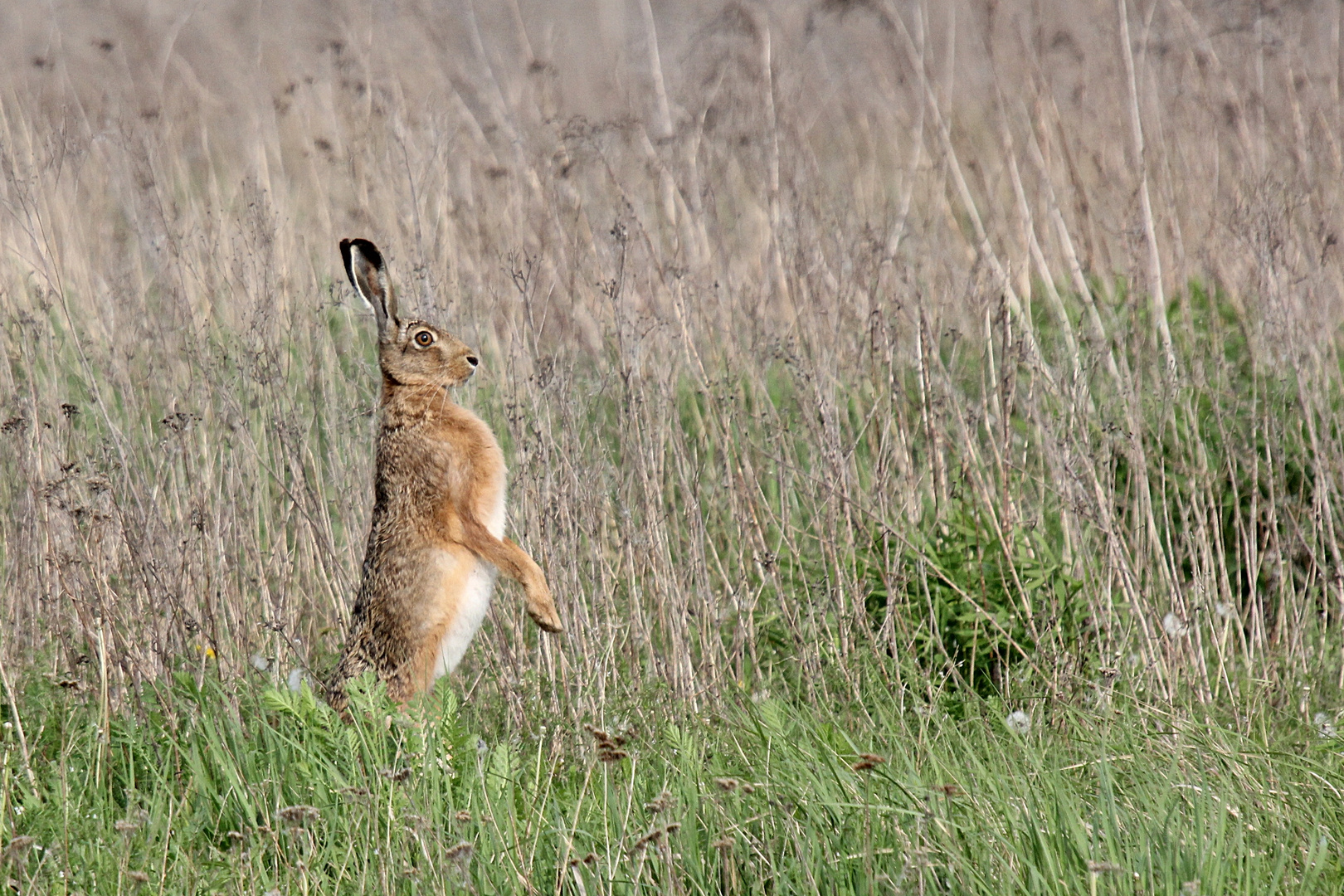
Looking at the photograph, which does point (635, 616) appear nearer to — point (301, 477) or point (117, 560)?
point (301, 477)

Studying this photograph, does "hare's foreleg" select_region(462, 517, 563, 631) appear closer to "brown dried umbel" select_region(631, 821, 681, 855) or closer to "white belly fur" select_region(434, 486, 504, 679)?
"white belly fur" select_region(434, 486, 504, 679)

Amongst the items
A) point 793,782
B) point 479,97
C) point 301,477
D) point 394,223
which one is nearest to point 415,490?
point 301,477

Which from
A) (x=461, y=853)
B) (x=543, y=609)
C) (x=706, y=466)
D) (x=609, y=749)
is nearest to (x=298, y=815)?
(x=461, y=853)

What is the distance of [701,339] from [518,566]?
184 cm

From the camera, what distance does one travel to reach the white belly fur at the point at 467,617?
12.1ft

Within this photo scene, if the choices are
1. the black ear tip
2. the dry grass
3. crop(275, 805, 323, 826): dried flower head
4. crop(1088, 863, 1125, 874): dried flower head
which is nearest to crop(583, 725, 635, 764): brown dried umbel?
crop(275, 805, 323, 826): dried flower head

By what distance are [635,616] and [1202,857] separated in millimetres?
2046

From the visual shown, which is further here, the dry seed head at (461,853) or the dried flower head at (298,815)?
the dried flower head at (298,815)

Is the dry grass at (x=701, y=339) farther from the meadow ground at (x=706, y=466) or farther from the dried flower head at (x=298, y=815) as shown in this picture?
the dried flower head at (x=298, y=815)

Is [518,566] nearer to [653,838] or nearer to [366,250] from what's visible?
[366,250]

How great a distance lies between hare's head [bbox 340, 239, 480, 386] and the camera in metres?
3.83

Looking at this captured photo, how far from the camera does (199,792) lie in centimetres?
320

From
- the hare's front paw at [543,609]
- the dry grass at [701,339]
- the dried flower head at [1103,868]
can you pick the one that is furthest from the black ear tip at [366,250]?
the dried flower head at [1103,868]

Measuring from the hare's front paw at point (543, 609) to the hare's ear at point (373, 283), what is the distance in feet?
3.00
